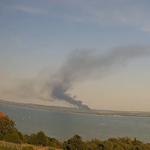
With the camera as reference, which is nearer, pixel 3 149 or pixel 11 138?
pixel 3 149

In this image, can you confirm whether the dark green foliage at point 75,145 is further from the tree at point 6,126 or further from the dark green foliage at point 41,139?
the tree at point 6,126

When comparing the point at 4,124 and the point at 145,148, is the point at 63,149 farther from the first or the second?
the point at 145,148

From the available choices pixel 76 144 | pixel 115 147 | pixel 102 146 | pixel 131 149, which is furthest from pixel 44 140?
pixel 131 149

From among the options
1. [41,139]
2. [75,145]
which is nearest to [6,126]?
[41,139]

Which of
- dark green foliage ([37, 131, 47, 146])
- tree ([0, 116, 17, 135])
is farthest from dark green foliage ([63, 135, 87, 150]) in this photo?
tree ([0, 116, 17, 135])

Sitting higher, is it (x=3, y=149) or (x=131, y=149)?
(x=3, y=149)

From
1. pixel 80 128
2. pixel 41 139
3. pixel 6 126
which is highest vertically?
pixel 6 126

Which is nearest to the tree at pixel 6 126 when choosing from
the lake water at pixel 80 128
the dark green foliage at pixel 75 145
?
the dark green foliage at pixel 75 145

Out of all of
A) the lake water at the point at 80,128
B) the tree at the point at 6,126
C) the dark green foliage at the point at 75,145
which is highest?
the tree at the point at 6,126

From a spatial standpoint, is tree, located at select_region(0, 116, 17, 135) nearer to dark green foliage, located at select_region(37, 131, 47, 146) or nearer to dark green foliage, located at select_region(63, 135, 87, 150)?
dark green foliage, located at select_region(37, 131, 47, 146)

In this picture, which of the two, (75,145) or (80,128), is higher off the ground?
(75,145)

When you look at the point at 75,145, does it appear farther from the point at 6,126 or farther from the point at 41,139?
the point at 6,126
